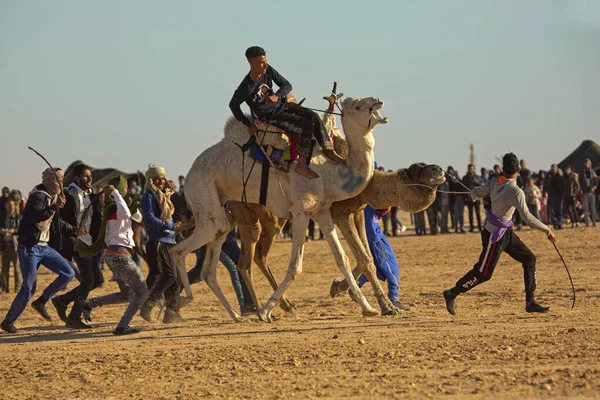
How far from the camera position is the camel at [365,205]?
476 inches

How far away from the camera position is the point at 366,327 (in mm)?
11375

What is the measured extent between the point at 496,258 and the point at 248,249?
3.42 meters

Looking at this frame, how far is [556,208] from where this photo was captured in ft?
100

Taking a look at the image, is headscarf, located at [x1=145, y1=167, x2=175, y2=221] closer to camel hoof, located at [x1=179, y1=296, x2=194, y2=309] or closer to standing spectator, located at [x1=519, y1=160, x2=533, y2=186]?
camel hoof, located at [x1=179, y1=296, x2=194, y2=309]

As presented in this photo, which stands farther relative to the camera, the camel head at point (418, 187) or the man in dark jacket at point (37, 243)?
the man in dark jacket at point (37, 243)

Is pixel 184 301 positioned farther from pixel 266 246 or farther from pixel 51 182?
pixel 51 182

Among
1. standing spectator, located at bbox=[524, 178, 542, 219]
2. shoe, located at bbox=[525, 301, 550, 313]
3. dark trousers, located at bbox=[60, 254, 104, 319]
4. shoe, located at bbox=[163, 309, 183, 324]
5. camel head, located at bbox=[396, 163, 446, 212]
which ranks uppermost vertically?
standing spectator, located at bbox=[524, 178, 542, 219]

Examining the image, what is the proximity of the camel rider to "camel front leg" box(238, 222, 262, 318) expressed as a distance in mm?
1508

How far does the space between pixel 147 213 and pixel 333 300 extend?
3.86 metres

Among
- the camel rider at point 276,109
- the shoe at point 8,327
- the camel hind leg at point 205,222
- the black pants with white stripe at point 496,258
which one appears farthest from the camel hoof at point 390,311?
the shoe at point 8,327

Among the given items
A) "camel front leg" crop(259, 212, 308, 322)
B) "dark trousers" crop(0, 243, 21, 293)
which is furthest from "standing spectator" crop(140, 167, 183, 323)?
"dark trousers" crop(0, 243, 21, 293)

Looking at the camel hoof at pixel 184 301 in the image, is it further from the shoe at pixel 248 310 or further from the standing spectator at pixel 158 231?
the shoe at pixel 248 310

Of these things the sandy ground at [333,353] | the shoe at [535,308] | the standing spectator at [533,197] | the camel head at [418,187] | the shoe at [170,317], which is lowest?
the sandy ground at [333,353]

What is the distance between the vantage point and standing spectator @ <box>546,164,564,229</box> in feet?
99.7
